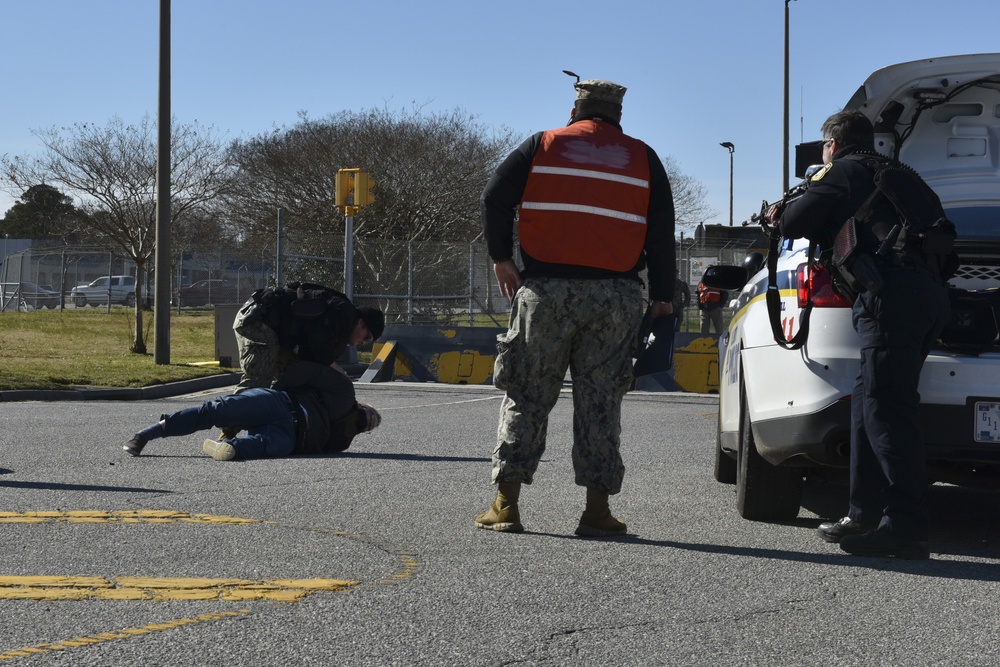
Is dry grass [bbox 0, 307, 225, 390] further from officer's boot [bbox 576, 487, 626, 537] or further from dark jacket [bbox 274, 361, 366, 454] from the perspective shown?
officer's boot [bbox 576, 487, 626, 537]

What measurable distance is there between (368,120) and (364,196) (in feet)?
57.6

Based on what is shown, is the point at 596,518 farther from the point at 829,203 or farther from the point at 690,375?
the point at 690,375

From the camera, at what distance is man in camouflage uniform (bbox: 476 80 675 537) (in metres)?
5.34

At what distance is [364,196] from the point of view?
1911 centimetres

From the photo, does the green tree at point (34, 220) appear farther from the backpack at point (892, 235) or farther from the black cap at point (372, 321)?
the backpack at point (892, 235)

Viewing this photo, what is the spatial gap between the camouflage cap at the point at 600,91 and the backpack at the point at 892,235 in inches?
42.8

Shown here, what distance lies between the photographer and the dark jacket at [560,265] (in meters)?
5.36

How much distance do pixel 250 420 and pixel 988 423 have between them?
4461 mm

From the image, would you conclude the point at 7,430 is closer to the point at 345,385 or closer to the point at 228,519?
the point at 345,385

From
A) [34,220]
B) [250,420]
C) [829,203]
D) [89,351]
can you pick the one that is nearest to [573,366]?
[829,203]

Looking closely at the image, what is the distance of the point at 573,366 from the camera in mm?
5457

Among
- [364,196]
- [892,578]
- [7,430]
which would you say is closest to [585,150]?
[892,578]

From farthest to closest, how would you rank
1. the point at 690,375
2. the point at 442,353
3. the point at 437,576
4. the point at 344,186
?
the point at 344,186 → the point at 442,353 → the point at 690,375 → the point at 437,576

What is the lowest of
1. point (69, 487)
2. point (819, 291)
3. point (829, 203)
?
point (69, 487)
